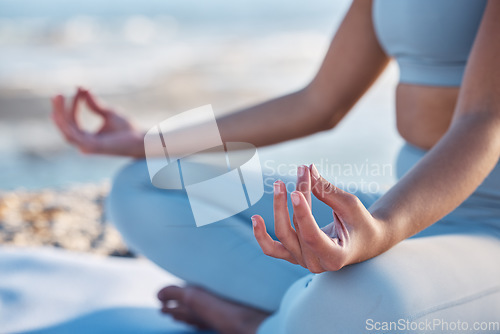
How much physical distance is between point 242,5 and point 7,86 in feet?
45.2

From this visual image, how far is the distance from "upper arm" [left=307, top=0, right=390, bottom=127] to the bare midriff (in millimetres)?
123

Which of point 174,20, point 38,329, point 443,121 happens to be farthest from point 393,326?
point 174,20

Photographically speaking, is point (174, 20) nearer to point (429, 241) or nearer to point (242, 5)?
point (242, 5)

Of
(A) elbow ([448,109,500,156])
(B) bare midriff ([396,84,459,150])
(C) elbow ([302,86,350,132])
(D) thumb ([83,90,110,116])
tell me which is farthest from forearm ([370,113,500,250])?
(D) thumb ([83,90,110,116])

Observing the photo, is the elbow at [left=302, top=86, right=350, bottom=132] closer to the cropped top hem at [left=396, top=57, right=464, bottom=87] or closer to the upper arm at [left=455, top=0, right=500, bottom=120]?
the cropped top hem at [left=396, top=57, right=464, bottom=87]

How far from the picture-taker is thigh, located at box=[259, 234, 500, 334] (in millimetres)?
723

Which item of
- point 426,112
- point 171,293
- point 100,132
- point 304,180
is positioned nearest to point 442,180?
point 304,180

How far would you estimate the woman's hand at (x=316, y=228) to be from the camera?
22.8 inches

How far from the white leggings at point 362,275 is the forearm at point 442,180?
64 millimetres

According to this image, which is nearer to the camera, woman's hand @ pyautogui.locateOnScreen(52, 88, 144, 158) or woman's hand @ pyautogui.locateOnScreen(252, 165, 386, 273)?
woman's hand @ pyautogui.locateOnScreen(252, 165, 386, 273)

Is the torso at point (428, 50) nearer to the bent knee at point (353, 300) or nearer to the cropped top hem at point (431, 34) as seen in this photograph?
the cropped top hem at point (431, 34)

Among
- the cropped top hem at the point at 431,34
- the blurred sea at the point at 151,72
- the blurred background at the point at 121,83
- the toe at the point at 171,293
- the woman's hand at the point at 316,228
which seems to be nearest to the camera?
the woman's hand at the point at 316,228

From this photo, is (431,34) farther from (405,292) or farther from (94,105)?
(94,105)
